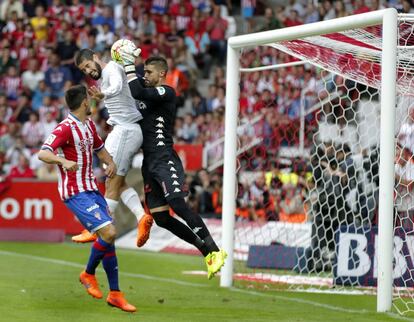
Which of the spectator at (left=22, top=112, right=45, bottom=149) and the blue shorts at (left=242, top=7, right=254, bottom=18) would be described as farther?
the blue shorts at (left=242, top=7, right=254, bottom=18)

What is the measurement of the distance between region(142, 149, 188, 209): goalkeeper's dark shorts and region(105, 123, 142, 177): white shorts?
183 mm

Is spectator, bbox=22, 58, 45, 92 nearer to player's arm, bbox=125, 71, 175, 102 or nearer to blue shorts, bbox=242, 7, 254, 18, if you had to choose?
blue shorts, bbox=242, 7, 254, 18

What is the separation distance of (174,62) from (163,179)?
13.9 metres

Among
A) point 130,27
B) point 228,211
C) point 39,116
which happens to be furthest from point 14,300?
point 130,27

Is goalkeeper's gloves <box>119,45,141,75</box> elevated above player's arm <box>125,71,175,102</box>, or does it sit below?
above

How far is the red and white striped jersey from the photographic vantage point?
9.98 metres

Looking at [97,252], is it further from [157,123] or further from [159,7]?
[159,7]

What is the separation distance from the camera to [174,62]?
2502 cm

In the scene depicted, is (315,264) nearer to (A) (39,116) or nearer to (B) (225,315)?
(B) (225,315)

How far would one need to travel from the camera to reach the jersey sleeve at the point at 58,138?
9875 mm

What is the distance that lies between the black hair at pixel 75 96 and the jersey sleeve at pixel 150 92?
0.97 metres

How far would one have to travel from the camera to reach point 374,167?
15352 mm

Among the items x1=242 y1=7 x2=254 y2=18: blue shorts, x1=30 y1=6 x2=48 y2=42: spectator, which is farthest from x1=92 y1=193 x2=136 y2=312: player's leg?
x1=30 y1=6 x2=48 y2=42: spectator

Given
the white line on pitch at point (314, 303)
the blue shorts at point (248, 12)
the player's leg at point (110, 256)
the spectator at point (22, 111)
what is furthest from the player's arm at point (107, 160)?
the blue shorts at point (248, 12)
